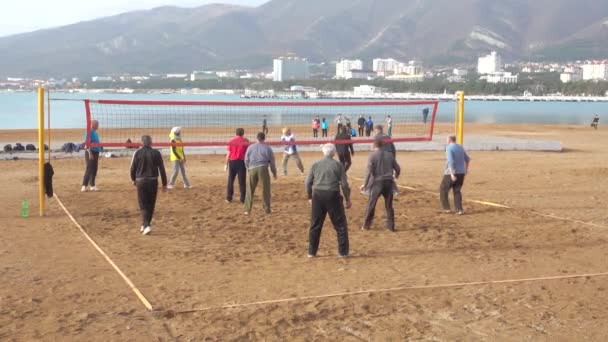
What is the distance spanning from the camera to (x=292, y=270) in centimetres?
917

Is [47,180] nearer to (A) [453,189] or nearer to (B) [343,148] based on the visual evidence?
(B) [343,148]

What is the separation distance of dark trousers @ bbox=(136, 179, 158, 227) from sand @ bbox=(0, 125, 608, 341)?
354 millimetres

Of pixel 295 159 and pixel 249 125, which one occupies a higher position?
pixel 249 125

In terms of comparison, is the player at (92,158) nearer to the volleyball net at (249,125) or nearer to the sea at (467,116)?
the volleyball net at (249,125)

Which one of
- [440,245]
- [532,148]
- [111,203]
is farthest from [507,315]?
[532,148]

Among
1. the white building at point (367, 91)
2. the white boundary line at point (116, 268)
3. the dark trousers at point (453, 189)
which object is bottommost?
the white boundary line at point (116, 268)

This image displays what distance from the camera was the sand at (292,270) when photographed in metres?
6.97

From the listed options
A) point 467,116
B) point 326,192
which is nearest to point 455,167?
point 326,192

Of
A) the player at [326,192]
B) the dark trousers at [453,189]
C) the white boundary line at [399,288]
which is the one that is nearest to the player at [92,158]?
the player at [326,192]

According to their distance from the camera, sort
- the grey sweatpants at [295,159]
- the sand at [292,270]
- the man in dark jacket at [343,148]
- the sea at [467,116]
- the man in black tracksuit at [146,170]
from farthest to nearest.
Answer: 1. the sea at [467,116]
2. the grey sweatpants at [295,159]
3. the man in dark jacket at [343,148]
4. the man in black tracksuit at [146,170]
5. the sand at [292,270]

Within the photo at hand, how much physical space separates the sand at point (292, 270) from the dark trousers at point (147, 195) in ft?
1.16

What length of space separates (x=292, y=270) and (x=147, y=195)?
3.33 meters

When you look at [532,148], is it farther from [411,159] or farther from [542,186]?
[542,186]

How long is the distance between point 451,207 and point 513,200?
1.97m
